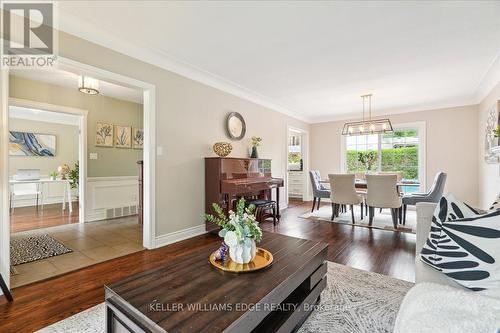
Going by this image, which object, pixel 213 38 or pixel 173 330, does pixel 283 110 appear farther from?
pixel 173 330

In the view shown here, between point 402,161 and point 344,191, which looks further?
point 402,161

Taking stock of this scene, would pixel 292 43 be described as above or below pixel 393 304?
above

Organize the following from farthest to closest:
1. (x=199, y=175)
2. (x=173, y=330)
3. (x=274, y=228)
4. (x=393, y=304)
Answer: (x=274, y=228), (x=199, y=175), (x=393, y=304), (x=173, y=330)

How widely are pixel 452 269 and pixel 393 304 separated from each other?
817 mm

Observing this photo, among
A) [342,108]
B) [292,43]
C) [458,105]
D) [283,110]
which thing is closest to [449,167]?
[458,105]

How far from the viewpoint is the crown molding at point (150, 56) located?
7.62 ft

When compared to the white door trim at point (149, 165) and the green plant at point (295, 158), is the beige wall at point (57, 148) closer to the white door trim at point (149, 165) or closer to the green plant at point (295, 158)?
the white door trim at point (149, 165)

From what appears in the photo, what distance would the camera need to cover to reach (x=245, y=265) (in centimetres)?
142

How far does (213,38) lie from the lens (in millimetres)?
2686

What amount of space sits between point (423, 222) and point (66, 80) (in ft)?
17.0

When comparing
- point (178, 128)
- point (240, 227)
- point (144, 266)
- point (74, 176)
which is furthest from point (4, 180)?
point (74, 176)

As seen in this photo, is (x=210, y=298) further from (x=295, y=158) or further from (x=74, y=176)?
(x=295, y=158)

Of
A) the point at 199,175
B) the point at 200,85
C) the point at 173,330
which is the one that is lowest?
the point at 173,330

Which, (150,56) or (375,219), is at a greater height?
(150,56)
